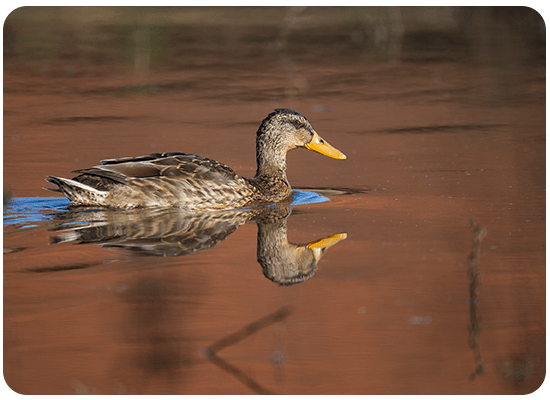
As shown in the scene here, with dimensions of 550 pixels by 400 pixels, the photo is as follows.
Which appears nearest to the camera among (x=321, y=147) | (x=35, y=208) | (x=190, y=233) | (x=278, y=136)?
(x=190, y=233)

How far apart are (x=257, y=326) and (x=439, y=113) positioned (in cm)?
814

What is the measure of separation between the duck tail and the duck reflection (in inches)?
4.1

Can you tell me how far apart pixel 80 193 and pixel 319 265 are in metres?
2.96

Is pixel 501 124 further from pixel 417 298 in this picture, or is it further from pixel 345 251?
pixel 417 298

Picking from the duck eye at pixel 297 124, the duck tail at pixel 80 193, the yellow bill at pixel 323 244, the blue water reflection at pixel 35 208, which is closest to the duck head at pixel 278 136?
the duck eye at pixel 297 124

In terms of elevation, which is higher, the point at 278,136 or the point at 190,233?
the point at 278,136

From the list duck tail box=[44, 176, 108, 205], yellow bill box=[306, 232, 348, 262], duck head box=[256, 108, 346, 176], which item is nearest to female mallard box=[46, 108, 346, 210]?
duck tail box=[44, 176, 108, 205]

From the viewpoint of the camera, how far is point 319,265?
627 cm

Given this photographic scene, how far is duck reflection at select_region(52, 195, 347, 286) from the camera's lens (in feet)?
21.1

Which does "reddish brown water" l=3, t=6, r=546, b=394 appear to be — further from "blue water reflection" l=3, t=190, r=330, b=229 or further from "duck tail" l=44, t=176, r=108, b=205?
"duck tail" l=44, t=176, r=108, b=205

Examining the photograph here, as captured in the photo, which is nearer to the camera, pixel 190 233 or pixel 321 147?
pixel 190 233

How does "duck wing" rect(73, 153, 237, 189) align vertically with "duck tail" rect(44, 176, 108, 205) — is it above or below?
above

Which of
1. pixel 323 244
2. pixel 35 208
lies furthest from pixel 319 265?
pixel 35 208

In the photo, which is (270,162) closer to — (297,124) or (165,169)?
(297,124)
